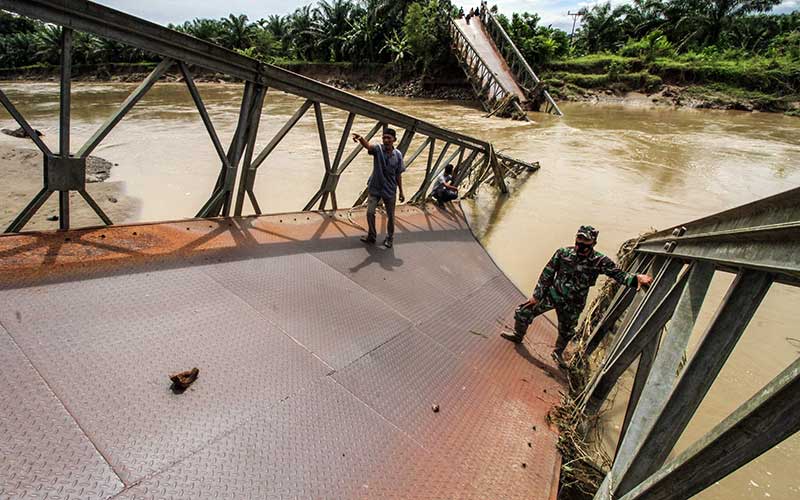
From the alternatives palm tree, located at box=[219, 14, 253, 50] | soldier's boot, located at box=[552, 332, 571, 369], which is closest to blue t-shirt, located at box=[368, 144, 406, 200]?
soldier's boot, located at box=[552, 332, 571, 369]

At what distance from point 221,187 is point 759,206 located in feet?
12.5

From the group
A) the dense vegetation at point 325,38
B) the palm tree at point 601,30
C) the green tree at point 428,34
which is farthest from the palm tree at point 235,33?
the palm tree at point 601,30

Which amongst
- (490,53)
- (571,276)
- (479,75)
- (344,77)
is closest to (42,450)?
(571,276)

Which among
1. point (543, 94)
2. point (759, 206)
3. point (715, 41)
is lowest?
point (759, 206)

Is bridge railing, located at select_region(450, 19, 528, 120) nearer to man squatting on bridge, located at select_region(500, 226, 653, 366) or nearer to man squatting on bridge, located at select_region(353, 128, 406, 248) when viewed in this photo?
man squatting on bridge, located at select_region(353, 128, 406, 248)

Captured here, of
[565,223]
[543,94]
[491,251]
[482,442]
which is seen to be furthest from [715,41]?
[482,442]

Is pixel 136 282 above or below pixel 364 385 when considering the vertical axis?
above

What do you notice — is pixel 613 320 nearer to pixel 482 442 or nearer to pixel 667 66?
pixel 482 442

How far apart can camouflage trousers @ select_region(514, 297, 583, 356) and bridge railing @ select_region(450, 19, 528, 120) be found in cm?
1752

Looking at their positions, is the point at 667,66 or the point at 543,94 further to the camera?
the point at 667,66

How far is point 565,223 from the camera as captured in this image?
7.79 m

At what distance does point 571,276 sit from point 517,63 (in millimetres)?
24568

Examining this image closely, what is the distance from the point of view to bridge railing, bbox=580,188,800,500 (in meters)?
1.16

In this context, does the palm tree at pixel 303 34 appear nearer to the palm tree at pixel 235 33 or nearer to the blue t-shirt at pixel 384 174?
the palm tree at pixel 235 33
